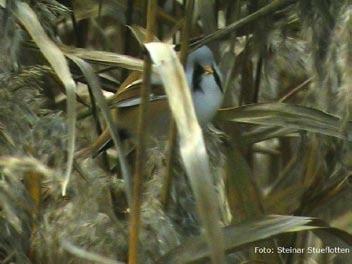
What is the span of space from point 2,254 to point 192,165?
0.57 m

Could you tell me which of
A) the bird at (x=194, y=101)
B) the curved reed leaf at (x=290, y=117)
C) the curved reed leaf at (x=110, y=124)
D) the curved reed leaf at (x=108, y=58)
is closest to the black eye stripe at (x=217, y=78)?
the bird at (x=194, y=101)

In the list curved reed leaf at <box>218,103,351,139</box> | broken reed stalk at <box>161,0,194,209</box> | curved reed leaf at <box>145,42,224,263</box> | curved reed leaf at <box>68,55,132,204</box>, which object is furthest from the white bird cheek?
curved reed leaf at <box>145,42,224,263</box>

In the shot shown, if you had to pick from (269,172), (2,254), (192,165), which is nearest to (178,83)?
(192,165)

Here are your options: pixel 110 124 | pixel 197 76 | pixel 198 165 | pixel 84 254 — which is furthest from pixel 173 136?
pixel 197 76

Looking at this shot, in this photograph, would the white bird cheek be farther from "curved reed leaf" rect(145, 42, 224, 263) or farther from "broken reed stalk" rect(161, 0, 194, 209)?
"curved reed leaf" rect(145, 42, 224, 263)

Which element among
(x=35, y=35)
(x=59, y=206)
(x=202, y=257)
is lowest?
(x=202, y=257)

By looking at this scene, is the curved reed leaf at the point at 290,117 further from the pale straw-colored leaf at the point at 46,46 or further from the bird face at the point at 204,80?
the pale straw-colored leaf at the point at 46,46

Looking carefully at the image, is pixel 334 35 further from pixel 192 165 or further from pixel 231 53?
pixel 231 53

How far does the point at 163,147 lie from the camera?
1.64 meters

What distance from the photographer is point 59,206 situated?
55.5 inches

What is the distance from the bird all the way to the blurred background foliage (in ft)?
0.13

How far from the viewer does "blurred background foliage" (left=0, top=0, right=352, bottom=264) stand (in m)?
1.23

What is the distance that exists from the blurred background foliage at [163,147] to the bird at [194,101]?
0.13ft

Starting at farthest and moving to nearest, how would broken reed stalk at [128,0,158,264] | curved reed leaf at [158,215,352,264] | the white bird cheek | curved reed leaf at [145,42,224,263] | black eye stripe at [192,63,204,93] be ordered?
black eye stripe at [192,63,204,93], the white bird cheek, curved reed leaf at [158,215,352,264], broken reed stalk at [128,0,158,264], curved reed leaf at [145,42,224,263]
